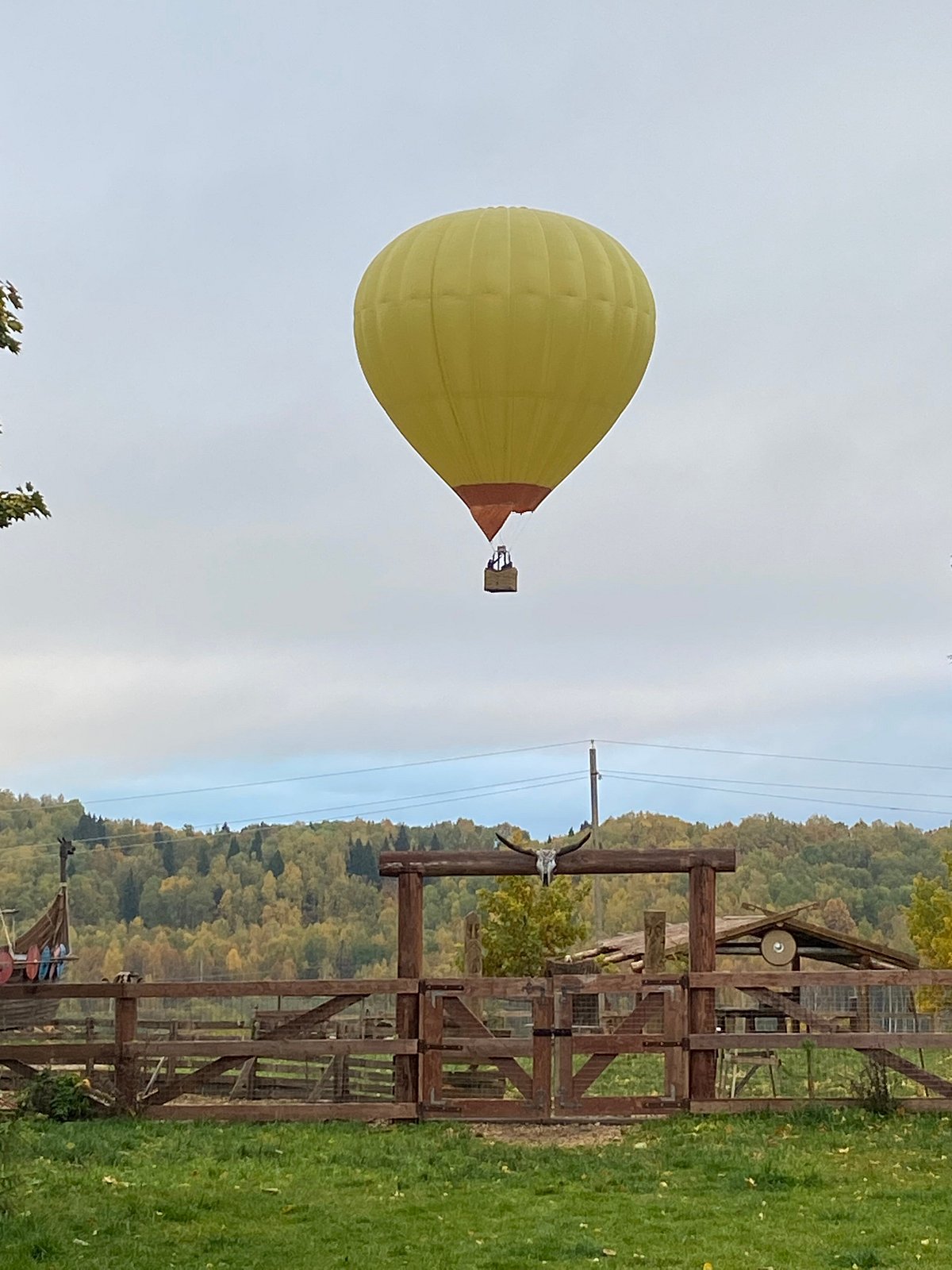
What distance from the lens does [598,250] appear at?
68.7 feet

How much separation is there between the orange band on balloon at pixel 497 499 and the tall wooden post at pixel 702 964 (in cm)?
705

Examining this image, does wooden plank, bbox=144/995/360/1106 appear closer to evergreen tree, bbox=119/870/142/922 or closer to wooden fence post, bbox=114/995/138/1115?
wooden fence post, bbox=114/995/138/1115

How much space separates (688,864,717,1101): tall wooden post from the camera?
656 inches

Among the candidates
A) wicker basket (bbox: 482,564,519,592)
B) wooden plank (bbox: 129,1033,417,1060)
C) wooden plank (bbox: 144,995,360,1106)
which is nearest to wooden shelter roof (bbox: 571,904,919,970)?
wicker basket (bbox: 482,564,519,592)

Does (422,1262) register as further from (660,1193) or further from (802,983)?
(802,983)

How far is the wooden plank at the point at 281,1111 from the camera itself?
636 inches

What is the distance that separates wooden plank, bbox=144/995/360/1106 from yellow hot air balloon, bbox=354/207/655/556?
8303 millimetres

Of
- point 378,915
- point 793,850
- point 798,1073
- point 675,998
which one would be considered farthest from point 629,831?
point 675,998

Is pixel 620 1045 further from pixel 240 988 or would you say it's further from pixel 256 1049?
pixel 240 988

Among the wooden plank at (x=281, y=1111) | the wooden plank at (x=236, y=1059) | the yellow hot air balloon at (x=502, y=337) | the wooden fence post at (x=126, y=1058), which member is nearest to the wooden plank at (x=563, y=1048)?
the wooden plank at (x=281, y=1111)

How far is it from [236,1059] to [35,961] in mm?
4208

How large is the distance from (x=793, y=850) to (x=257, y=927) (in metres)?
40.3

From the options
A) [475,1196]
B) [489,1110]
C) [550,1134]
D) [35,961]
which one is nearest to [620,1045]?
[550,1134]

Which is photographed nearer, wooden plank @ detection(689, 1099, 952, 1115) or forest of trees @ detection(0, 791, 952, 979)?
wooden plank @ detection(689, 1099, 952, 1115)
